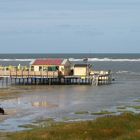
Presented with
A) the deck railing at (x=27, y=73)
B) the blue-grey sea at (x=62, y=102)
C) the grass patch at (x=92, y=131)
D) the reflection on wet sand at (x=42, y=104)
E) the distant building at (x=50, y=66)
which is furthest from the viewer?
the distant building at (x=50, y=66)

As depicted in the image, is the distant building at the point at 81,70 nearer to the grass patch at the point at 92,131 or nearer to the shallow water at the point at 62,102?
the shallow water at the point at 62,102

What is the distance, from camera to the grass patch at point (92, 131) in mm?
30812

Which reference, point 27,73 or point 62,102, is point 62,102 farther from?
point 27,73

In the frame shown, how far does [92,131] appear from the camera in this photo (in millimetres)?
32156

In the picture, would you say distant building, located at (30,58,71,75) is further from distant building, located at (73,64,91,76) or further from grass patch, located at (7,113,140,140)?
grass patch, located at (7,113,140,140)

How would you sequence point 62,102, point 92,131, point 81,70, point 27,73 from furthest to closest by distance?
point 81,70 < point 27,73 < point 62,102 < point 92,131

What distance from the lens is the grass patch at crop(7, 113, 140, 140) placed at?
101 ft

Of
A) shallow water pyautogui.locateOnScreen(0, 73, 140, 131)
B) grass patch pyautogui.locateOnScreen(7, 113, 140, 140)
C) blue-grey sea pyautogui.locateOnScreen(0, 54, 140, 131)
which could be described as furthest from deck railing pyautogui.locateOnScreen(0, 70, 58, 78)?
grass patch pyautogui.locateOnScreen(7, 113, 140, 140)

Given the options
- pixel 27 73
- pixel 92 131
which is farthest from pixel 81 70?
pixel 92 131

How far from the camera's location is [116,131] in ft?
105

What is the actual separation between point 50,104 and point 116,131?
27001 mm

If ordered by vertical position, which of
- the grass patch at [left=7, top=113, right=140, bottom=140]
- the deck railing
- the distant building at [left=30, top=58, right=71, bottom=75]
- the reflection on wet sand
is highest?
the distant building at [left=30, top=58, right=71, bottom=75]

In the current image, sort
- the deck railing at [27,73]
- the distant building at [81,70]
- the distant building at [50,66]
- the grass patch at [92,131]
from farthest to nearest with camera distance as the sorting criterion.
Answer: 1. the distant building at [81,70]
2. the distant building at [50,66]
3. the deck railing at [27,73]
4. the grass patch at [92,131]

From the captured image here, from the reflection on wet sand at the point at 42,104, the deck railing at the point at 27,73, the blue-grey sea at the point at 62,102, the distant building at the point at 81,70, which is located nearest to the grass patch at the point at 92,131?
the blue-grey sea at the point at 62,102
